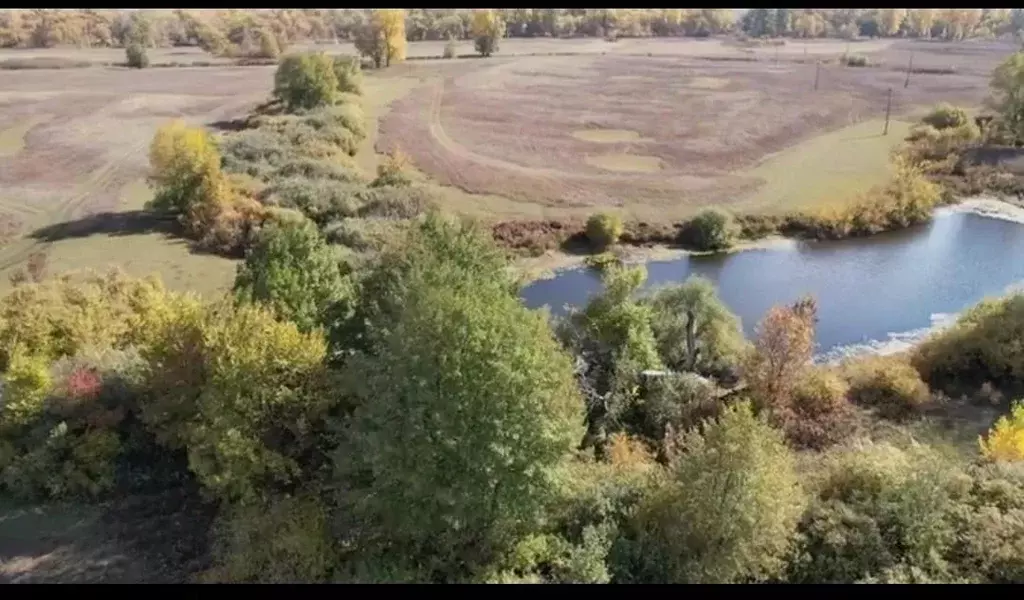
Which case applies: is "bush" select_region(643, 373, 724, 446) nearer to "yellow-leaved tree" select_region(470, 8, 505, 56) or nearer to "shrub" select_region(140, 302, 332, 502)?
"shrub" select_region(140, 302, 332, 502)

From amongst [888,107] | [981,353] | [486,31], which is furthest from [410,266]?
[486,31]

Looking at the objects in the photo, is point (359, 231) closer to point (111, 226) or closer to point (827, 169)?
point (111, 226)

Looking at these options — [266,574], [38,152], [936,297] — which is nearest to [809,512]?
[266,574]

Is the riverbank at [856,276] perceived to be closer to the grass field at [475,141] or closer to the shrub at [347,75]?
the grass field at [475,141]

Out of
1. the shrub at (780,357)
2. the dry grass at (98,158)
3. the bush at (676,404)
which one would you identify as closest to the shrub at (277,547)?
the bush at (676,404)

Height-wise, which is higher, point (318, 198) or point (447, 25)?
point (447, 25)

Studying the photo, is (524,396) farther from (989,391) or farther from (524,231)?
(524,231)

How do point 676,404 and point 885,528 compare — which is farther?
point 676,404
